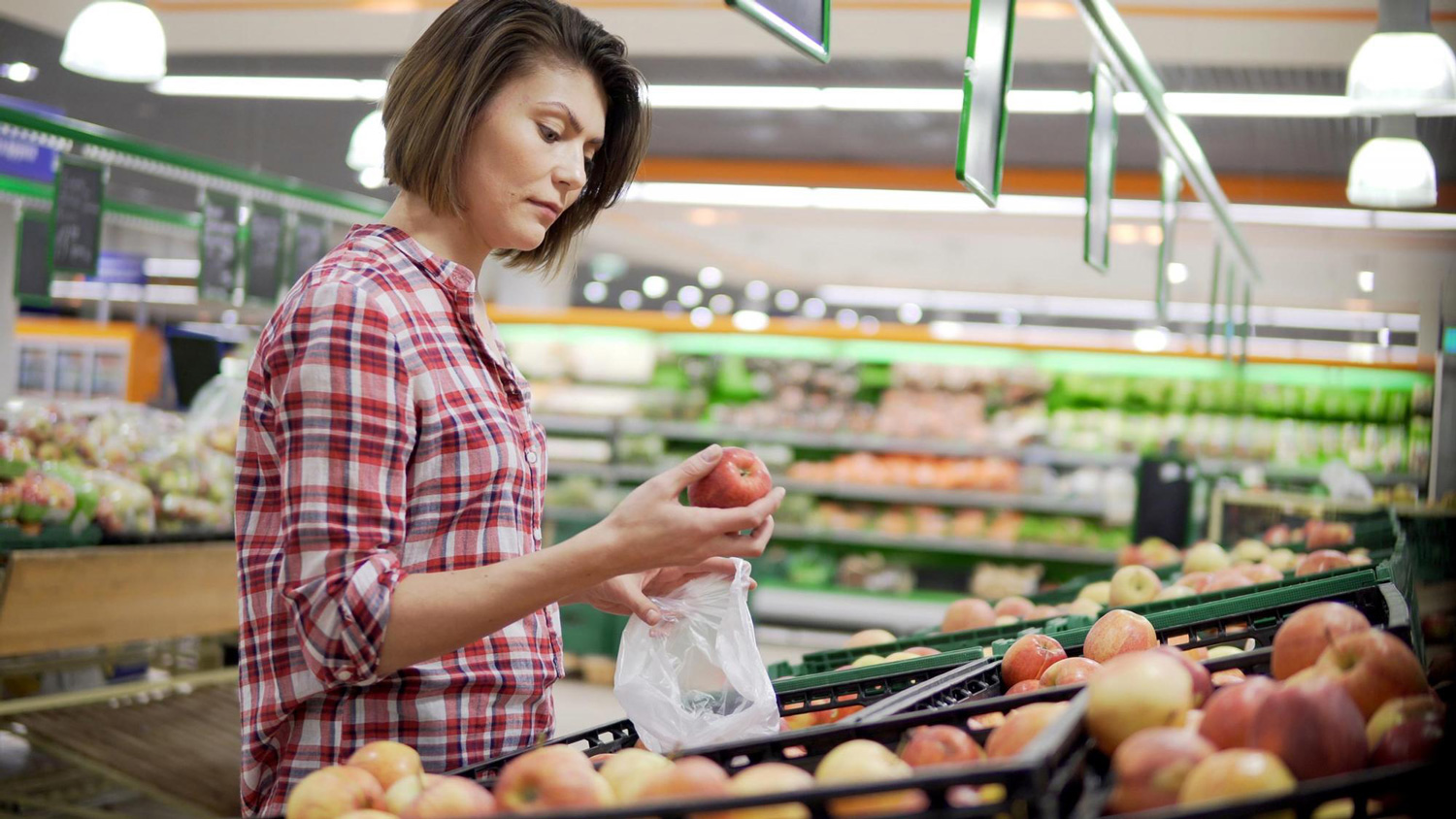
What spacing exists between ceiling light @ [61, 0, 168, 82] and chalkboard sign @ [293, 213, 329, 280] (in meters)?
2.29

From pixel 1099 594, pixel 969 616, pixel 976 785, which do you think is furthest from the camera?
pixel 1099 594

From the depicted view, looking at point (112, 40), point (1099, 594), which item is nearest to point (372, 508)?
point (1099, 594)

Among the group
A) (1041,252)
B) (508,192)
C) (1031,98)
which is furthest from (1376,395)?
(508,192)

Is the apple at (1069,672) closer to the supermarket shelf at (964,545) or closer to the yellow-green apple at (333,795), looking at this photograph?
the yellow-green apple at (333,795)

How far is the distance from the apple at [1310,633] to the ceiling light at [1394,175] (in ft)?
13.5

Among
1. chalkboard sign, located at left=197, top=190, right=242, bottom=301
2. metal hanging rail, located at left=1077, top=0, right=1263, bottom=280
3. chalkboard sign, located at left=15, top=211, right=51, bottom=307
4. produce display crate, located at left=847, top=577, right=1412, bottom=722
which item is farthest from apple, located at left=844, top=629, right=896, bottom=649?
chalkboard sign, located at left=197, top=190, right=242, bottom=301

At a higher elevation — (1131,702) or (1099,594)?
(1131,702)

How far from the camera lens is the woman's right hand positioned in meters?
1.29

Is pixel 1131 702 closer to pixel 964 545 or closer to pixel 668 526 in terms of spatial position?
pixel 668 526

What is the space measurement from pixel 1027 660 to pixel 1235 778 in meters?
0.80

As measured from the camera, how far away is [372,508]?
1347 mm

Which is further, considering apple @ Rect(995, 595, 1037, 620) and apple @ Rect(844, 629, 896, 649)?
apple @ Rect(995, 595, 1037, 620)

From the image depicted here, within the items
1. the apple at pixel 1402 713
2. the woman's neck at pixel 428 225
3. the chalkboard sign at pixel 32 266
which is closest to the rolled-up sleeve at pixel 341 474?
the woman's neck at pixel 428 225

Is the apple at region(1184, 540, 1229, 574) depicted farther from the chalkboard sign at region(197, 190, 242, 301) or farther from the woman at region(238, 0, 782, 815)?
the chalkboard sign at region(197, 190, 242, 301)
